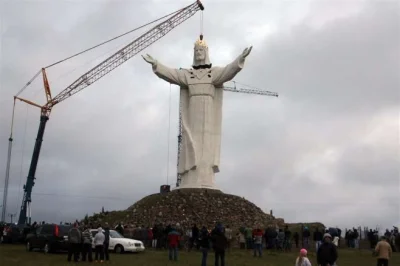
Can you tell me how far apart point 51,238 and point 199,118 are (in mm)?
20493

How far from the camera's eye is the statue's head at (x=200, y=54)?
153ft

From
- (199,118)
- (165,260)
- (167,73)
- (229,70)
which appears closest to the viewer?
(165,260)

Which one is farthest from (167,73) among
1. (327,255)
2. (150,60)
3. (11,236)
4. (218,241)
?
(327,255)

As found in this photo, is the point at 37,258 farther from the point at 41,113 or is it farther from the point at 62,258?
the point at 41,113

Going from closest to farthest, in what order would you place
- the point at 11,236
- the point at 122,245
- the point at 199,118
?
1. the point at 122,245
2. the point at 11,236
3. the point at 199,118

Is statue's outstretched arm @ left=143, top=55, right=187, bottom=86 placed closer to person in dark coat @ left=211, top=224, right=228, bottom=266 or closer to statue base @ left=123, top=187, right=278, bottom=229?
statue base @ left=123, top=187, right=278, bottom=229

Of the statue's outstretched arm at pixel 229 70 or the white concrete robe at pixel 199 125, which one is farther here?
the white concrete robe at pixel 199 125

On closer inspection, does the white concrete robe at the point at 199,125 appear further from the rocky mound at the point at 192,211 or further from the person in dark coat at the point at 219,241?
the person in dark coat at the point at 219,241

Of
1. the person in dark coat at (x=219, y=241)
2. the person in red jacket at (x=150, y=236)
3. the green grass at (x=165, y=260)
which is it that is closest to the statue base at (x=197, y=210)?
the person in red jacket at (x=150, y=236)

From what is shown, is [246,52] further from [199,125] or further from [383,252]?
[383,252]

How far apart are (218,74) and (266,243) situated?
15725mm

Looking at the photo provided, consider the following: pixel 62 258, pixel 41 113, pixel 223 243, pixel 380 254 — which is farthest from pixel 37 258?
pixel 41 113

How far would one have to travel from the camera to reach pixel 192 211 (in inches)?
1692

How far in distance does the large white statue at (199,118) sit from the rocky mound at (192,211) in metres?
1.41
